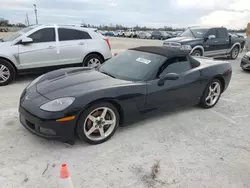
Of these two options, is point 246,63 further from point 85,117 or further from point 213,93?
point 85,117

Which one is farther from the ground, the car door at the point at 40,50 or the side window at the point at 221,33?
the side window at the point at 221,33

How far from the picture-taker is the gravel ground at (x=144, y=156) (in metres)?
2.58

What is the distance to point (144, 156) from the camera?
3.04 metres

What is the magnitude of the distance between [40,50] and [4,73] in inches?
43.4

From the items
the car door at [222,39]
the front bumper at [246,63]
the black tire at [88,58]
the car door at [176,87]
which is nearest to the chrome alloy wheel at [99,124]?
the car door at [176,87]

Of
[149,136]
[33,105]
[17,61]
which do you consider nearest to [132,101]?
[149,136]

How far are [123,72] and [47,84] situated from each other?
1250 mm

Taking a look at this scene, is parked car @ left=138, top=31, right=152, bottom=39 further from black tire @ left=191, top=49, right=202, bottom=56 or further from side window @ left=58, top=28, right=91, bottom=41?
side window @ left=58, top=28, right=91, bottom=41

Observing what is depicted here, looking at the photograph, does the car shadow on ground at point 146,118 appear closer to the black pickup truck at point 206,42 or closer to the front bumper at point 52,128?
the front bumper at point 52,128

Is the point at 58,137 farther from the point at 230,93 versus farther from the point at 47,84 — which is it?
the point at 230,93

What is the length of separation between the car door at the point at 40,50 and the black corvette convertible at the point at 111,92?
2.57 metres

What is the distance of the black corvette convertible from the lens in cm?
296

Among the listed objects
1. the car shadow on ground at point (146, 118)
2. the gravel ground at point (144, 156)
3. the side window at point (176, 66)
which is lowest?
the gravel ground at point (144, 156)

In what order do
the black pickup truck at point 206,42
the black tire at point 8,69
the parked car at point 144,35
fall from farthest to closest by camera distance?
1. the parked car at point 144,35
2. the black pickup truck at point 206,42
3. the black tire at point 8,69
